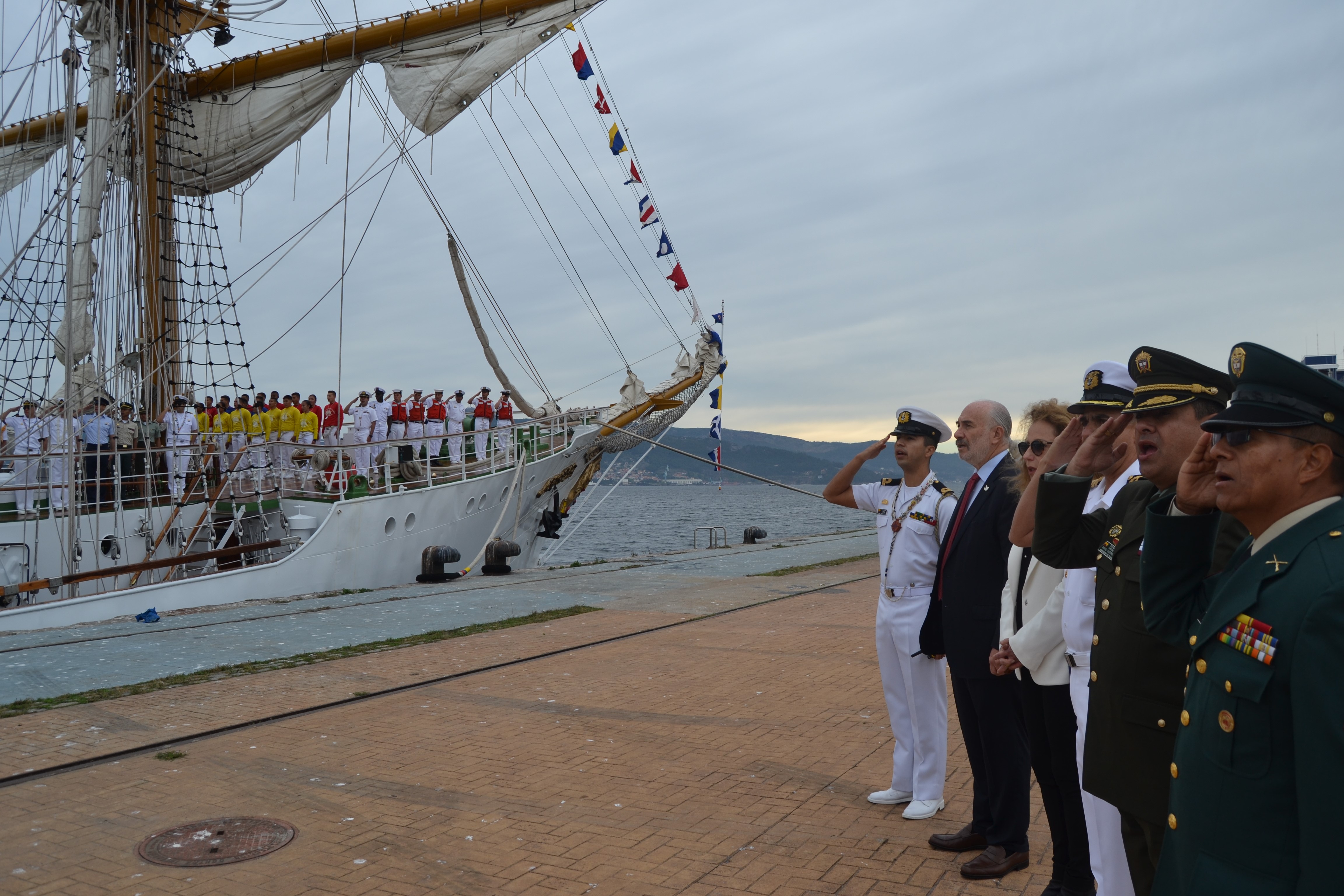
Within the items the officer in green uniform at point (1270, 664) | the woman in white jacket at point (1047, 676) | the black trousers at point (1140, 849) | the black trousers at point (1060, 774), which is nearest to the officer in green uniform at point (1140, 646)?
the black trousers at point (1140, 849)

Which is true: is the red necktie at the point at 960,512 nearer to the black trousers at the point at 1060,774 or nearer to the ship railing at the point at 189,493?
the black trousers at the point at 1060,774

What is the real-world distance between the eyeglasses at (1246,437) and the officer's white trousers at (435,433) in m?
18.8

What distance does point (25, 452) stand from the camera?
17.7 meters

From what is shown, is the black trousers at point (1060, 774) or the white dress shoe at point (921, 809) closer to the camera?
the black trousers at point (1060, 774)

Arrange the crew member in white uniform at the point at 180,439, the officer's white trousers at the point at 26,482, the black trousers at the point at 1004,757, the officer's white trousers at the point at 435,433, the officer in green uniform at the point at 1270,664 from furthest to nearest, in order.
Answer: the officer's white trousers at the point at 435,433 → the crew member in white uniform at the point at 180,439 → the officer's white trousers at the point at 26,482 → the black trousers at the point at 1004,757 → the officer in green uniform at the point at 1270,664

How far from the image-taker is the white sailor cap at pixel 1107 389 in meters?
2.90

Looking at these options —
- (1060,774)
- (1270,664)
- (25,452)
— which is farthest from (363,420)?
(1270,664)

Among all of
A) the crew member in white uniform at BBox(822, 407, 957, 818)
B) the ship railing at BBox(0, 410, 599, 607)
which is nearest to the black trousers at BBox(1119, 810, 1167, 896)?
the crew member in white uniform at BBox(822, 407, 957, 818)

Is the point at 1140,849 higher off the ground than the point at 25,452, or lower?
lower

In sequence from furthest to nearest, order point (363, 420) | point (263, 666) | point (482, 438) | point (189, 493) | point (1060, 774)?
point (482, 438), point (363, 420), point (189, 493), point (263, 666), point (1060, 774)

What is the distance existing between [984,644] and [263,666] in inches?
250

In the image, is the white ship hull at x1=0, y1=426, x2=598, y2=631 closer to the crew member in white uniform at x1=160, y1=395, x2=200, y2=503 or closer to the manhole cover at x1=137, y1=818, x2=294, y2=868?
the crew member in white uniform at x1=160, y1=395, x2=200, y2=503

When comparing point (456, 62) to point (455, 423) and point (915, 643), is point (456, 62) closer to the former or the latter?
point (455, 423)

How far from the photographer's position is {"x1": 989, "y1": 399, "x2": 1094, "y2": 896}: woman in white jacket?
11.2 feet
